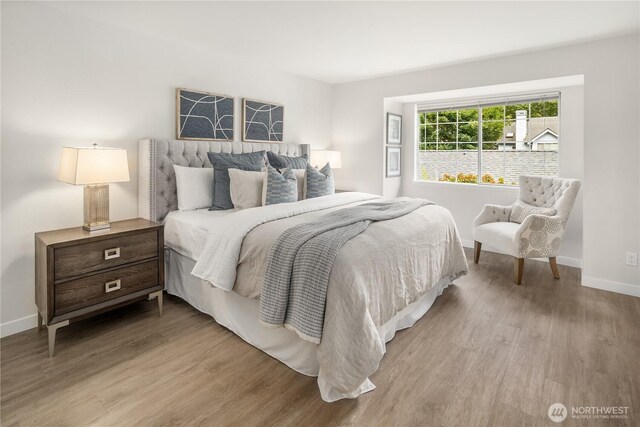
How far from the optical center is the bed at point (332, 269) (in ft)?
5.91

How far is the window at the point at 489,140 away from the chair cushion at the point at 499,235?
994 mm

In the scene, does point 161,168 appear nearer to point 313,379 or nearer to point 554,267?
point 313,379

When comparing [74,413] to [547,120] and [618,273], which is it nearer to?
[618,273]

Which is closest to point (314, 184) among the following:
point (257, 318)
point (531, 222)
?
point (257, 318)

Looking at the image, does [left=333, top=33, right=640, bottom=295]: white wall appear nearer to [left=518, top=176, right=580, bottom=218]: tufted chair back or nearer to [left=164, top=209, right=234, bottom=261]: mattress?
[left=518, top=176, right=580, bottom=218]: tufted chair back

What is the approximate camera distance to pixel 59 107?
2.68 m

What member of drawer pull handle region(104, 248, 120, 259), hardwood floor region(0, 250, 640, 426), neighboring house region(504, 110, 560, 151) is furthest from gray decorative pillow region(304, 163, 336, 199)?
neighboring house region(504, 110, 560, 151)

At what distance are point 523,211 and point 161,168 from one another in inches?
146

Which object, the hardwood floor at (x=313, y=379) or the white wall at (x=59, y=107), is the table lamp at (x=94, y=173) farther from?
the hardwood floor at (x=313, y=379)

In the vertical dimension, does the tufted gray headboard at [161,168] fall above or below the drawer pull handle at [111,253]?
above

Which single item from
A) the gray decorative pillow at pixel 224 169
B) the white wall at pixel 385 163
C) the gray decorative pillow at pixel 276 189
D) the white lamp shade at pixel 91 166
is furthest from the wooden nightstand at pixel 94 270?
the white wall at pixel 385 163

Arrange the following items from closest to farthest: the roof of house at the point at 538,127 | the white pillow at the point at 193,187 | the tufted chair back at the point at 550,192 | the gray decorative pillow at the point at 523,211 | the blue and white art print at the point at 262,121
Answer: the white pillow at the point at 193,187 < the tufted chair back at the point at 550,192 < the gray decorative pillow at the point at 523,211 < the blue and white art print at the point at 262,121 < the roof of house at the point at 538,127

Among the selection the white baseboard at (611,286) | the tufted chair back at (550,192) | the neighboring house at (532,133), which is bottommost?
the white baseboard at (611,286)

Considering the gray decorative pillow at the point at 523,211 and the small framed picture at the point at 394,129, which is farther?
the small framed picture at the point at 394,129
